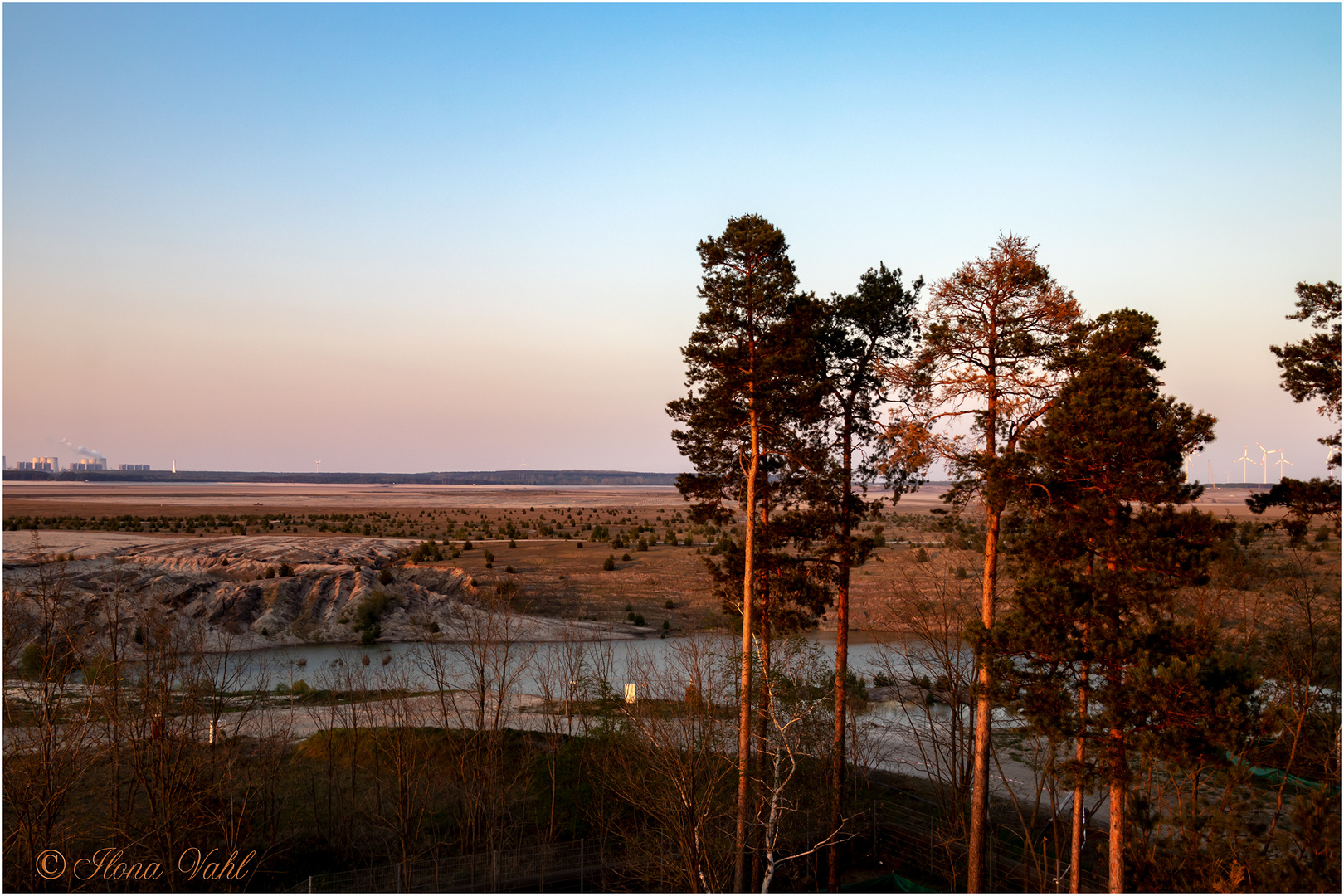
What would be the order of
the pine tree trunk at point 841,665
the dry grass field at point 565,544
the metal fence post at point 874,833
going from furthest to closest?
the dry grass field at point 565,544 < the metal fence post at point 874,833 < the pine tree trunk at point 841,665

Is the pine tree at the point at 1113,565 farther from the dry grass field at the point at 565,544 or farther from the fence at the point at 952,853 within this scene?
the fence at the point at 952,853

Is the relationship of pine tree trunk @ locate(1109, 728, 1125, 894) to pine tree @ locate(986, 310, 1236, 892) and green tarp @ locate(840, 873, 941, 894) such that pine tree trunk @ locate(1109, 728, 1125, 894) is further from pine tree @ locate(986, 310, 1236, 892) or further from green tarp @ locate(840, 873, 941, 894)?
green tarp @ locate(840, 873, 941, 894)

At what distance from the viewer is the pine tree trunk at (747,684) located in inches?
653

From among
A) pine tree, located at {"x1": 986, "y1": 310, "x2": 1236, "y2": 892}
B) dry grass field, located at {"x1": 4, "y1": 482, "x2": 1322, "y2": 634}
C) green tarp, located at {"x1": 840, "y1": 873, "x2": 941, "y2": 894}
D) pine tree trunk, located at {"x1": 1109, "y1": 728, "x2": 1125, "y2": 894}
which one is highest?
pine tree, located at {"x1": 986, "y1": 310, "x2": 1236, "y2": 892}

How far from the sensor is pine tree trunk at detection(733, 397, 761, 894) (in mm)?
16594

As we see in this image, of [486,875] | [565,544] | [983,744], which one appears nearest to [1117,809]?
[983,744]

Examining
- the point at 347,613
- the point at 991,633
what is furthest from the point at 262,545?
the point at 991,633

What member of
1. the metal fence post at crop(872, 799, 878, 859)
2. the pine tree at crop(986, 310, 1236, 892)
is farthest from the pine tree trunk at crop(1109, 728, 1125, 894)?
the metal fence post at crop(872, 799, 878, 859)

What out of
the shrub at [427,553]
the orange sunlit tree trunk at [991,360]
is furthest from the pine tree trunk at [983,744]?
the shrub at [427,553]

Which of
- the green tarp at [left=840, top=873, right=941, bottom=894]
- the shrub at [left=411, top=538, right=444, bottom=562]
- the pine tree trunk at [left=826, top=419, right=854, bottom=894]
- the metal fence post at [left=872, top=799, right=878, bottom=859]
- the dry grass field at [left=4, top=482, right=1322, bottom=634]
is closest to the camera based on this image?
the pine tree trunk at [left=826, top=419, right=854, bottom=894]

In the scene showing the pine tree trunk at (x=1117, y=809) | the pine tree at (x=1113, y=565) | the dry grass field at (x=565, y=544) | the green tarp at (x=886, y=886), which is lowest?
the green tarp at (x=886, y=886)

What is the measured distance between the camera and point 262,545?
62.6 metres

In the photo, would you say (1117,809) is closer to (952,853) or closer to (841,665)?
(841,665)

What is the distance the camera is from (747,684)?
16656 mm
